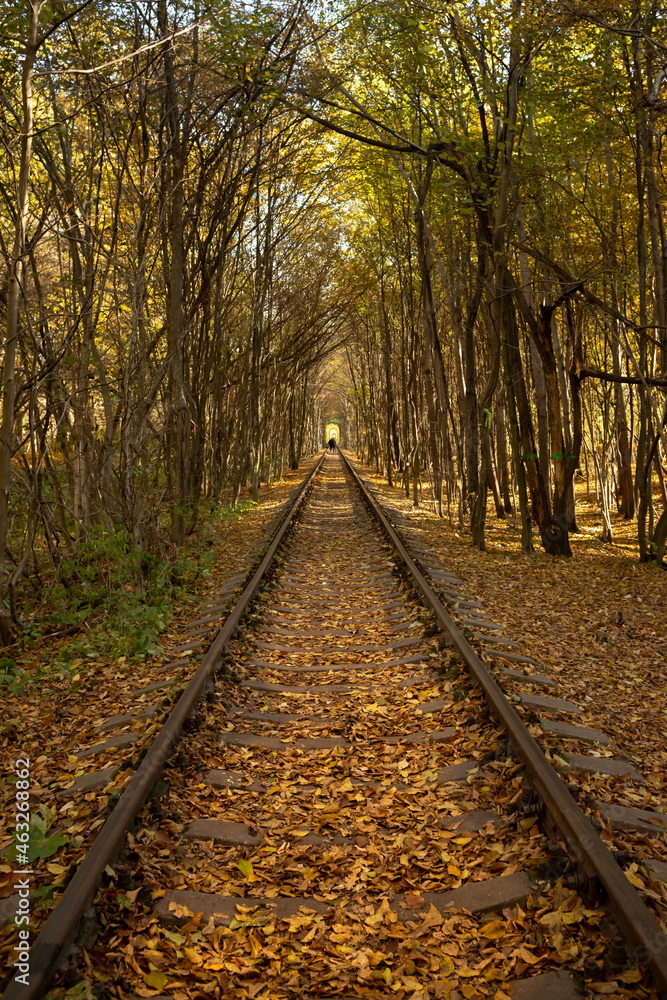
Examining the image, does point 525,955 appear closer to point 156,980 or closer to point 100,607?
point 156,980

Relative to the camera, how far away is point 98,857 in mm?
2686

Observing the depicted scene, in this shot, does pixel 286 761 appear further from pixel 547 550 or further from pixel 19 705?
pixel 547 550

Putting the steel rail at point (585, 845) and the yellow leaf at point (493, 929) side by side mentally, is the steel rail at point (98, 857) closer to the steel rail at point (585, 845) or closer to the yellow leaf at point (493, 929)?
the yellow leaf at point (493, 929)

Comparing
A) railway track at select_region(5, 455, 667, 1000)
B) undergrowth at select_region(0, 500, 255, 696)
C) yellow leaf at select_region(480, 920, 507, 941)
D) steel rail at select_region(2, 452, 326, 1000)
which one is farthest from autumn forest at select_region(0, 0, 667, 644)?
yellow leaf at select_region(480, 920, 507, 941)

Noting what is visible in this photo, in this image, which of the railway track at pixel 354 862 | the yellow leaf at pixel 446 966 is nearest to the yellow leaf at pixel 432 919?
the railway track at pixel 354 862

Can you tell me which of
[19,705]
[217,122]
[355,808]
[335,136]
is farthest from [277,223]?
[355,808]

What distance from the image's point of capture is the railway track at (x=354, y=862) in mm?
2375

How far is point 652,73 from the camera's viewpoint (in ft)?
29.9

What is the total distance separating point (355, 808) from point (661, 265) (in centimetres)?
907

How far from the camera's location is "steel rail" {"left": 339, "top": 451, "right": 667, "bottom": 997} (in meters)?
2.22

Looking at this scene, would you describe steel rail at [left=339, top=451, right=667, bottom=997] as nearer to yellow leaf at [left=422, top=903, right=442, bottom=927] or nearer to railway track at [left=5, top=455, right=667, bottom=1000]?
railway track at [left=5, top=455, right=667, bottom=1000]

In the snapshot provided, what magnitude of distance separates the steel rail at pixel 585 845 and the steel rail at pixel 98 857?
1793 mm

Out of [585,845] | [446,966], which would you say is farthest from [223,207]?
[446,966]

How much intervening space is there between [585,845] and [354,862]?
979mm
